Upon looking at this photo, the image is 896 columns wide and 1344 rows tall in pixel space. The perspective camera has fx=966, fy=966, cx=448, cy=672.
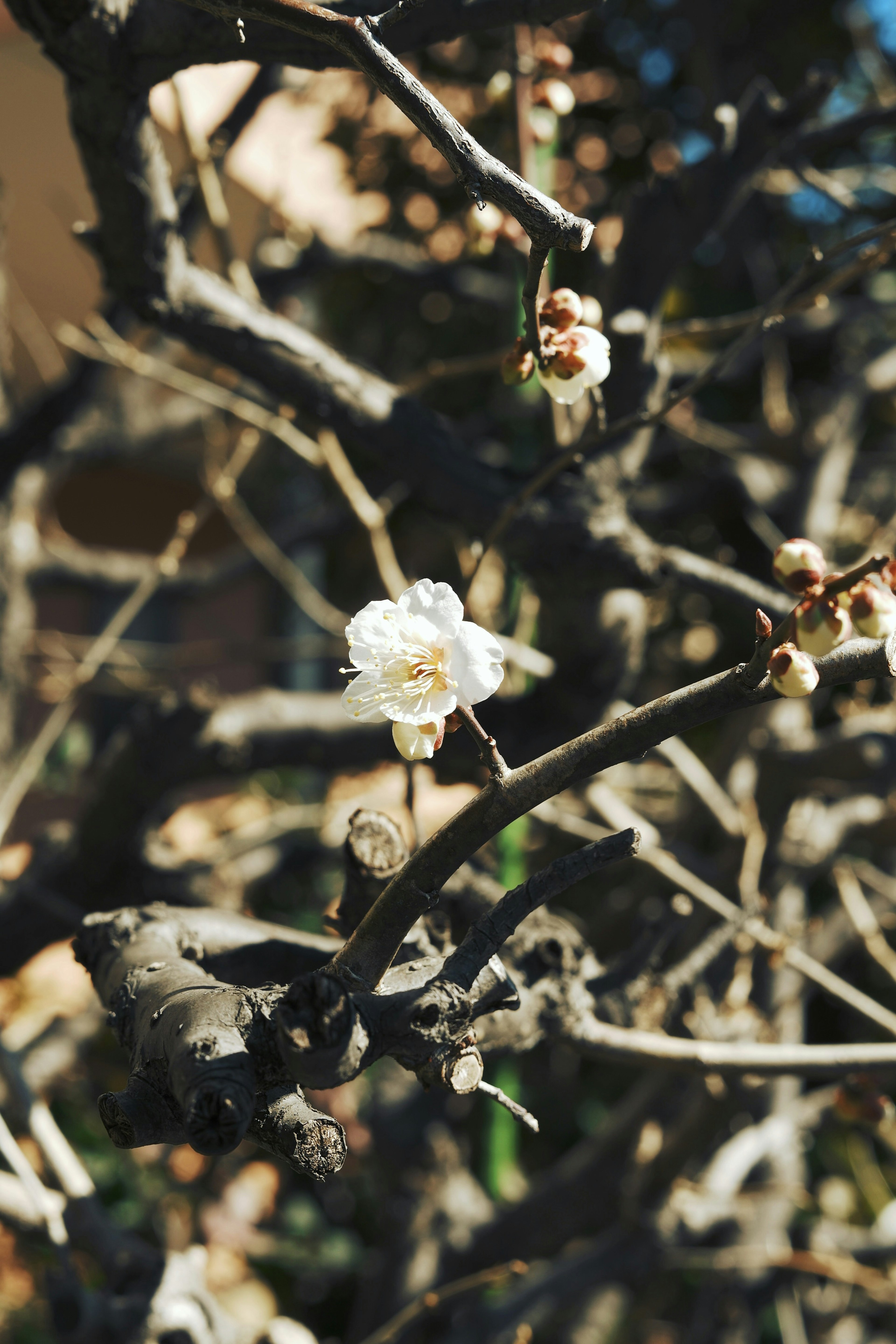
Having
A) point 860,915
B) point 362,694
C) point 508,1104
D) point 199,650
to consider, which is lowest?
point 199,650

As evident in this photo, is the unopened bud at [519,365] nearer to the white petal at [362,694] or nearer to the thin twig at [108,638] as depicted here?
the white petal at [362,694]

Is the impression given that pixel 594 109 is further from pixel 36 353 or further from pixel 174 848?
pixel 174 848

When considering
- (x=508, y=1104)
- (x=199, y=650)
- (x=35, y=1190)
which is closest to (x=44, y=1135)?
(x=35, y=1190)

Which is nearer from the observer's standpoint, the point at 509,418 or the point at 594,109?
the point at 509,418

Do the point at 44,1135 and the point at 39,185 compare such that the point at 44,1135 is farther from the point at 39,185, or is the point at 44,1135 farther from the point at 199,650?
the point at 39,185

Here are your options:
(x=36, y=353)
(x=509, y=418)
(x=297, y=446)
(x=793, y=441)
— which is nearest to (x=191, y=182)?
(x=297, y=446)

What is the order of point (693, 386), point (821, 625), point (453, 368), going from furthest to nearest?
1. point (453, 368)
2. point (693, 386)
3. point (821, 625)

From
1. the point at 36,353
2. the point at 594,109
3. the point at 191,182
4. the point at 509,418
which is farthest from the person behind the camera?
the point at 36,353

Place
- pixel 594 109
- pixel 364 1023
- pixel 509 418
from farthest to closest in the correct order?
pixel 594 109 → pixel 509 418 → pixel 364 1023
